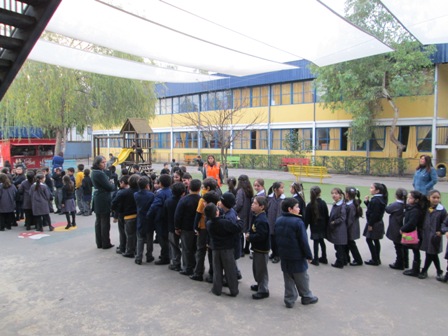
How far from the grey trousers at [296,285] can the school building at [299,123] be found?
16.7m

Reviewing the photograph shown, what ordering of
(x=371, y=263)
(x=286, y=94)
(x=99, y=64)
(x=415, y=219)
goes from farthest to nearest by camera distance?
(x=286, y=94) < (x=99, y=64) < (x=371, y=263) < (x=415, y=219)

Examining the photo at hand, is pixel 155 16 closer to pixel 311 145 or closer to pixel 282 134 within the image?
pixel 311 145

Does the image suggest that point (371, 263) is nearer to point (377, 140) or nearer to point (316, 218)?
point (316, 218)

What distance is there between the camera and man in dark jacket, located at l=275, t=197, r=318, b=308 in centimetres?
424

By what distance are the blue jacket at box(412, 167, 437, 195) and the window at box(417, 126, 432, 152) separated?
52.8 feet

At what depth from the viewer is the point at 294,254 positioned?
4.24 m

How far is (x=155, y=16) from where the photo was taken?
6.68 m

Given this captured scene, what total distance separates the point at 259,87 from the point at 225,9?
78.0 feet

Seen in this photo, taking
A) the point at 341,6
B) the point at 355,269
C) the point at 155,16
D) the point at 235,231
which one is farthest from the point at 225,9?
the point at 355,269

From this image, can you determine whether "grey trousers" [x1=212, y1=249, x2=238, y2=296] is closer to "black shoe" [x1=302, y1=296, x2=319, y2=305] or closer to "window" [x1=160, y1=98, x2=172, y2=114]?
"black shoe" [x1=302, y1=296, x2=319, y2=305]

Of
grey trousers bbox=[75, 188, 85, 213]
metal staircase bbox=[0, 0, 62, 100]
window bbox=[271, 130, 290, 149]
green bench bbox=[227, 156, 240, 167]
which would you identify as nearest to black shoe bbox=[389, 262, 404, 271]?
metal staircase bbox=[0, 0, 62, 100]

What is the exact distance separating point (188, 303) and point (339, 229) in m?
2.74

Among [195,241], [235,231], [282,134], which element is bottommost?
[195,241]

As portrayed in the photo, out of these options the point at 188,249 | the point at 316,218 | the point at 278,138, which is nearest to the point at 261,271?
the point at 188,249
